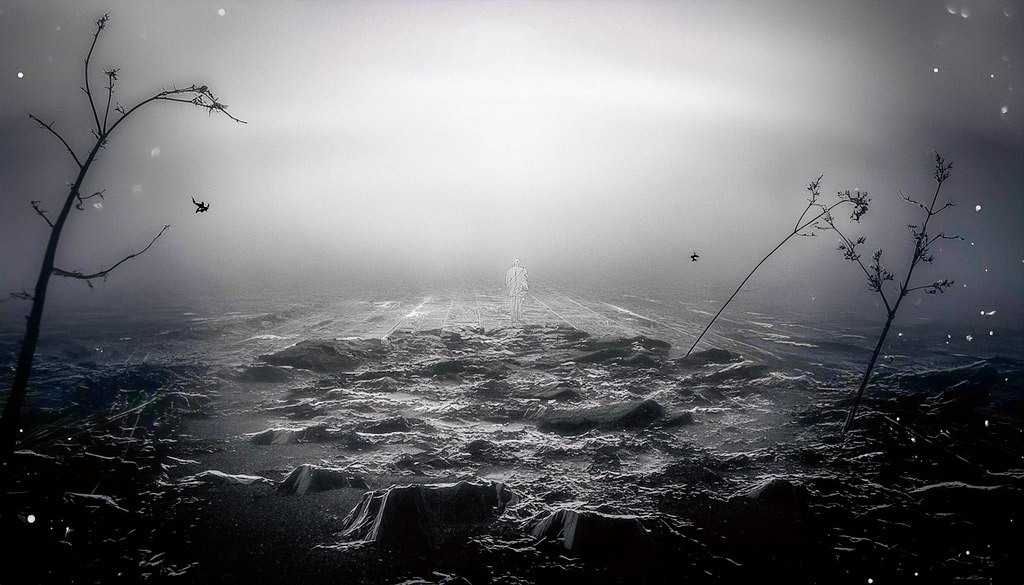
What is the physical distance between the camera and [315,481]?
10859 millimetres

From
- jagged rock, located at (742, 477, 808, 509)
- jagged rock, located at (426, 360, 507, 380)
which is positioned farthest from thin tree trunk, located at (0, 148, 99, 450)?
jagged rock, located at (426, 360, 507, 380)

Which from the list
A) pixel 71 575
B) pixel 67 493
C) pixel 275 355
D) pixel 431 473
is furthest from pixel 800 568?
pixel 275 355

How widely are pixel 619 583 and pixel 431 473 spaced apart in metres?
6.39

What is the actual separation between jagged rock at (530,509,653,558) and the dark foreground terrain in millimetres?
39

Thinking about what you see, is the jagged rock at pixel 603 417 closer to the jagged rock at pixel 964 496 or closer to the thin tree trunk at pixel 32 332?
the jagged rock at pixel 964 496

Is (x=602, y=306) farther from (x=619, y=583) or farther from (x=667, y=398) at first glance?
(x=619, y=583)

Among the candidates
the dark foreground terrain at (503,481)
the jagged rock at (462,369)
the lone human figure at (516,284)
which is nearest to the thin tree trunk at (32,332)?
the dark foreground terrain at (503,481)

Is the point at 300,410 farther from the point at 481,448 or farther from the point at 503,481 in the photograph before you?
the point at 503,481

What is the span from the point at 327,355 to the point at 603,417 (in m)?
17.4

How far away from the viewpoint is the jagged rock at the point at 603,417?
16391 millimetres

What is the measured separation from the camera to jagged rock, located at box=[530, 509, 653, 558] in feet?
27.7

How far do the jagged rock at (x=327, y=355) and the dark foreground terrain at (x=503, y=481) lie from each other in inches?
42.0

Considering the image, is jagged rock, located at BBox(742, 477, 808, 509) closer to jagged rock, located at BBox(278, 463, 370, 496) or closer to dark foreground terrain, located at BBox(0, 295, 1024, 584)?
dark foreground terrain, located at BBox(0, 295, 1024, 584)

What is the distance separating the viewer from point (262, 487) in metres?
10.9
